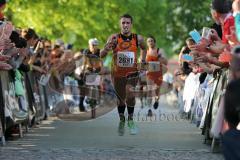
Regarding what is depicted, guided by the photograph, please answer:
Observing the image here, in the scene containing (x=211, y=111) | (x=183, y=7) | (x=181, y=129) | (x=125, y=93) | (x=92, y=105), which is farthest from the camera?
(x=183, y=7)

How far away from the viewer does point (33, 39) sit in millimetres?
16203

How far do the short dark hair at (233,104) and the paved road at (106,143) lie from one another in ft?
12.4

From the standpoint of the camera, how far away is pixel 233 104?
24.1 feet

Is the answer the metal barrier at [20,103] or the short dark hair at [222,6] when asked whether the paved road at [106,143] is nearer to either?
the metal barrier at [20,103]

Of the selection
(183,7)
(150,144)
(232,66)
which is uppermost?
(183,7)

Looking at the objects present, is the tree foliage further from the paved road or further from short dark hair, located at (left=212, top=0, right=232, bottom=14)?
short dark hair, located at (left=212, top=0, right=232, bottom=14)

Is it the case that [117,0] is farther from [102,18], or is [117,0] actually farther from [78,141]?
[78,141]

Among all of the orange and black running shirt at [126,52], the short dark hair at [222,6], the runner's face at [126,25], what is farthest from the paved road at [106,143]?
the short dark hair at [222,6]

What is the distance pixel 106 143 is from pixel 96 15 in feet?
69.9

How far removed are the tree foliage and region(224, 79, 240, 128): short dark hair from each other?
2021 cm

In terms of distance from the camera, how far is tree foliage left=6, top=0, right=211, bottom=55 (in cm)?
3009

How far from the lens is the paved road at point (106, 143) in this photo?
11.5 m

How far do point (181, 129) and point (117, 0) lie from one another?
16.2 m

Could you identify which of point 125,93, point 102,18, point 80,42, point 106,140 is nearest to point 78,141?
point 106,140
